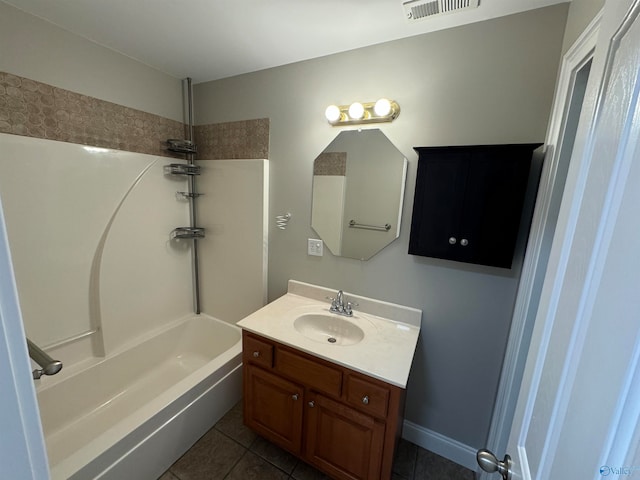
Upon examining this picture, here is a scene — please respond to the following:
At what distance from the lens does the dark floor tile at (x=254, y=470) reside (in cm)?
141

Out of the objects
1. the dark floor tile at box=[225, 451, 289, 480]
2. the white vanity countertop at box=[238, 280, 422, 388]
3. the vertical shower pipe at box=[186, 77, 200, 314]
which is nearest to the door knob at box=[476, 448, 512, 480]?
the white vanity countertop at box=[238, 280, 422, 388]

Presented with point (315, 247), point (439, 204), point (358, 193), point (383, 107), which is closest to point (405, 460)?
point (315, 247)

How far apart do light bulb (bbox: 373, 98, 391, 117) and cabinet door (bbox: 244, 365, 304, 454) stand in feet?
4.99

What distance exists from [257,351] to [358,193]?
43.1 inches

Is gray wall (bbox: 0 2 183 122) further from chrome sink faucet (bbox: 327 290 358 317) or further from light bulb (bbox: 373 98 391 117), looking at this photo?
chrome sink faucet (bbox: 327 290 358 317)

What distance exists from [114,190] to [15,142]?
0.47m

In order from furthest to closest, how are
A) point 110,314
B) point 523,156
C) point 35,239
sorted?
point 110,314
point 35,239
point 523,156

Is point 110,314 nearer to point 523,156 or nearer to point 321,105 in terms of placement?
point 321,105

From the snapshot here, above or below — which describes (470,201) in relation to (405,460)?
above

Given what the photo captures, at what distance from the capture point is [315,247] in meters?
1.77

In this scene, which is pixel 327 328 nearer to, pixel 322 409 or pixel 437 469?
pixel 322 409

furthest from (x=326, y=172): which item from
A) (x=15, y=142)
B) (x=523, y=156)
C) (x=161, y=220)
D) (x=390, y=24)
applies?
(x=15, y=142)

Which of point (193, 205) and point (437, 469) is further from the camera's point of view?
point (193, 205)

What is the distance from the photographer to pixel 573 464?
14.2 inches
